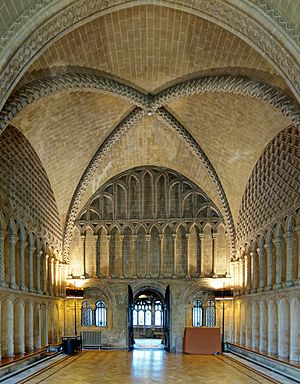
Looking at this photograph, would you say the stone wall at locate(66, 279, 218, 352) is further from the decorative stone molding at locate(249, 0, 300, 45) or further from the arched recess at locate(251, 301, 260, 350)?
the decorative stone molding at locate(249, 0, 300, 45)

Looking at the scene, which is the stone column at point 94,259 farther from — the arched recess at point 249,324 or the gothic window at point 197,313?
the arched recess at point 249,324

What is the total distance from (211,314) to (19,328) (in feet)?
32.1

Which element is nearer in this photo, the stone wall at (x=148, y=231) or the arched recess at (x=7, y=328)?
the arched recess at (x=7, y=328)

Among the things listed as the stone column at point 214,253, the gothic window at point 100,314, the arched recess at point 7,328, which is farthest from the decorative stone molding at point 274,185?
the arched recess at point 7,328

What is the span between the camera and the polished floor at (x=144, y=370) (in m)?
15.0

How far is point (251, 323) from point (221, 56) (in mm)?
9999

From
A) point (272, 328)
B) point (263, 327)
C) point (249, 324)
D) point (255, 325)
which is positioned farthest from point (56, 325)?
point (272, 328)

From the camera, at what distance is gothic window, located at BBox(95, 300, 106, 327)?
25.0 m

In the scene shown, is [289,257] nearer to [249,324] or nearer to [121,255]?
[249,324]

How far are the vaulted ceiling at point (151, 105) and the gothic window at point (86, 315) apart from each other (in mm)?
4340

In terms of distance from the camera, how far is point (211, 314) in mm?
24984

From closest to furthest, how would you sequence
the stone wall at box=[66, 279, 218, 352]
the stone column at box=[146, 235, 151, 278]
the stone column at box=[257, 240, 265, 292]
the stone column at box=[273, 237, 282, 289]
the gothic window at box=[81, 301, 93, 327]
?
the stone column at box=[273, 237, 282, 289]
the stone column at box=[257, 240, 265, 292]
the stone wall at box=[66, 279, 218, 352]
the gothic window at box=[81, 301, 93, 327]
the stone column at box=[146, 235, 151, 278]

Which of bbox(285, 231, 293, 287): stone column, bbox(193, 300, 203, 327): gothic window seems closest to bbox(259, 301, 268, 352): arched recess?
bbox(285, 231, 293, 287): stone column

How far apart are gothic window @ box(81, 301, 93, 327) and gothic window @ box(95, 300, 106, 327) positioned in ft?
0.84
